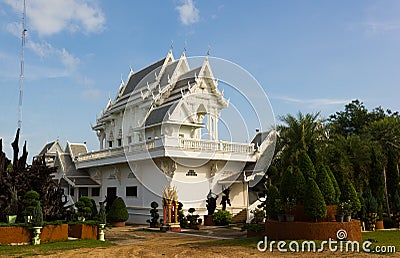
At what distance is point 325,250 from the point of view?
33.7 ft

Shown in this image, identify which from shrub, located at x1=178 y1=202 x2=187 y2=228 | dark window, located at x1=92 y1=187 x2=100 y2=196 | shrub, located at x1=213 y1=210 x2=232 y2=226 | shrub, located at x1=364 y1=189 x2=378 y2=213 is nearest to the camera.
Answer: shrub, located at x1=364 y1=189 x2=378 y2=213

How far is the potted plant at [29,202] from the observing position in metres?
13.3

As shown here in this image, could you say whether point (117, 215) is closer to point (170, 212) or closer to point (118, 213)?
point (118, 213)

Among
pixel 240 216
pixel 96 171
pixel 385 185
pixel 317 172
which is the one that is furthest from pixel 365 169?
pixel 96 171

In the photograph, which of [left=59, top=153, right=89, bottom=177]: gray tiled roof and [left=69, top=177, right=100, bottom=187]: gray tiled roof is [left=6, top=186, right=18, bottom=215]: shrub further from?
[left=59, top=153, right=89, bottom=177]: gray tiled roof

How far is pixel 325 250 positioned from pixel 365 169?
12.5 meters

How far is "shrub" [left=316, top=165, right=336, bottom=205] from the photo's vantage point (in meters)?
12.4

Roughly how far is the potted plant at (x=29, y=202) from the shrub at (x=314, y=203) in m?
8.18

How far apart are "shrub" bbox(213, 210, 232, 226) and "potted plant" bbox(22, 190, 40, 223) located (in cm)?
872

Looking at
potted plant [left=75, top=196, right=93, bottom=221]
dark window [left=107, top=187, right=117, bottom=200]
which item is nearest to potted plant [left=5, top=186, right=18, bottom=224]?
potted plant [left=75, top=196, right=93, bottom=221]

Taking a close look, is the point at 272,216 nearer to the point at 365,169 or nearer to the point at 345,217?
the point at 345,217

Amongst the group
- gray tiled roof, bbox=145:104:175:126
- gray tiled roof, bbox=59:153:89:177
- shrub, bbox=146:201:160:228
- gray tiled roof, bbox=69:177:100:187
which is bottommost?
shrub, bbox=146:201:160:228

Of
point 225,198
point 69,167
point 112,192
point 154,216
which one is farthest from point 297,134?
point 69,167

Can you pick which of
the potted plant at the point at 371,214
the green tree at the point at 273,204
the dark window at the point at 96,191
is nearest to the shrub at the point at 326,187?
the green tree at the point at 273,204
